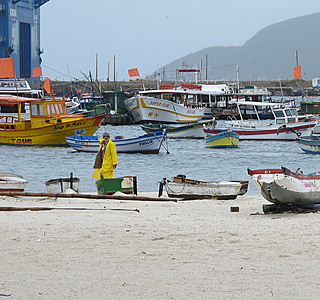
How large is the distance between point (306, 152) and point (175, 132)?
1060 centimetres

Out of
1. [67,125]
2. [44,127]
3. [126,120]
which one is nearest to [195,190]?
[67,125]

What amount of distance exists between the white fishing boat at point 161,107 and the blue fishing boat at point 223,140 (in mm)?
13931

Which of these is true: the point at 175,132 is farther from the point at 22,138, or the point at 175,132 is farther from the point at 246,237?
the point at 246,237

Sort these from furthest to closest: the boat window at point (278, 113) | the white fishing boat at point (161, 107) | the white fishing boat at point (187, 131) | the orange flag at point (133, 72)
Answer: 1. the orange flag at point (133, 72)
2. the white fishing boat at point (161, 107)
3. the white fishing boat at point (187, 131)
4. the boat window at point (278, 113)

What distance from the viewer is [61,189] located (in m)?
12.2

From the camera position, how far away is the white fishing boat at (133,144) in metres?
23.0

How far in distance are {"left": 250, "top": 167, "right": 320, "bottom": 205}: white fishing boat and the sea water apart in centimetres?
516

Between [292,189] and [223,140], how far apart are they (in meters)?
18.5

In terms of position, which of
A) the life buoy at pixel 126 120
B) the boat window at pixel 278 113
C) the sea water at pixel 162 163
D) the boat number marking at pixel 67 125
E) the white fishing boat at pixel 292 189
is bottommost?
the sea water at pixel 162 163

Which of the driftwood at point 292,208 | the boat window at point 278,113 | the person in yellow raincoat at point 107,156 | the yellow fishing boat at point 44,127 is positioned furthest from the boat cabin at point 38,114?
the driftwood at point 292,208

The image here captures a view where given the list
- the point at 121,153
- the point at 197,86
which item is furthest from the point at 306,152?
the point at 197,86

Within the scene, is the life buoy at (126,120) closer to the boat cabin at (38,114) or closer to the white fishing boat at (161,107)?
the white fishing boat at (161,107)

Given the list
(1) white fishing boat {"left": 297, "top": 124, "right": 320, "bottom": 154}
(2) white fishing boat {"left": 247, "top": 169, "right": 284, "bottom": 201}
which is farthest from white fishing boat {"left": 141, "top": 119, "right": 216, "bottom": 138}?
(2) white fishing boat {"left": 247, "top": 169, "right": 284, "bottom": 201}

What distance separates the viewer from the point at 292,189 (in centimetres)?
827
